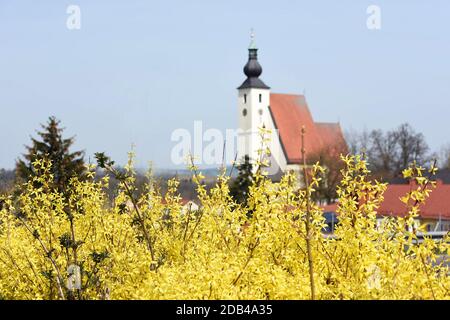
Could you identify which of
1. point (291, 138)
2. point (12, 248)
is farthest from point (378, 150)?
point (12, 248)

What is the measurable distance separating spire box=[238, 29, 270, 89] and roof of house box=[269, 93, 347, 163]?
480cm

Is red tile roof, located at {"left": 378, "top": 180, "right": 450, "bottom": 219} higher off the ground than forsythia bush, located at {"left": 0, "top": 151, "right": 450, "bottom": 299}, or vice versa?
forsythia bush, located at {"left": 0, "top": 151, "right": 450, "bottom": 299}

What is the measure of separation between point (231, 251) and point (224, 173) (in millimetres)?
884

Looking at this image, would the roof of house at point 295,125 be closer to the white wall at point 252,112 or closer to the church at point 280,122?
the church at point 280,122

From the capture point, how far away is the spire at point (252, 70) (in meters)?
66.9

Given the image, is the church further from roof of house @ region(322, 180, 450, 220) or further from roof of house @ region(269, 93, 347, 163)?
roof of house @ region(322, 180, 450, 220)

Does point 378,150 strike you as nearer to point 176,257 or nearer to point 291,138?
point 291,138

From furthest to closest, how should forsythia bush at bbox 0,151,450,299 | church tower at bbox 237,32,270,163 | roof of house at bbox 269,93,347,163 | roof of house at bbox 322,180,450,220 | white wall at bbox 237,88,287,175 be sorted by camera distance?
church tower at bbox 237,32,270,163, white wall at bbox 237,88,287,175, roof of house at bbox 269,93,347,163, roof of house at bbox 322,180,450,220, forsythia bush at bbox 0,151,450,299

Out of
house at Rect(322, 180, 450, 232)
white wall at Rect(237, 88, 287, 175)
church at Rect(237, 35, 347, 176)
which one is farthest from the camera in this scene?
white wall at Rect(237, 88, 287, 175)

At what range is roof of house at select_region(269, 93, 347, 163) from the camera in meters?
60.8

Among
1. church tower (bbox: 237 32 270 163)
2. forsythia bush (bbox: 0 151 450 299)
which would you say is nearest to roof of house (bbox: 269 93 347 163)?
church tower (bbox: 237 32 270 163)

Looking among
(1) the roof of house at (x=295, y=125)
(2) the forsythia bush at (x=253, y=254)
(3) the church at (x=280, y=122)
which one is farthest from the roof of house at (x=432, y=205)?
(2) the forsythia bush at (x=253, y=254)

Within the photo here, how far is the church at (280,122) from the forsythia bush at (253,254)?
4852 cm
